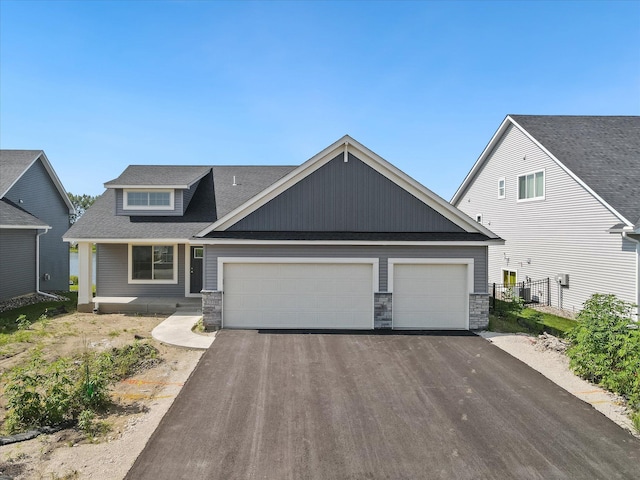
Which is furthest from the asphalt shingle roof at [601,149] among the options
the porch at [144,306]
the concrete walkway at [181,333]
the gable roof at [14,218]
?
the gable roof at [14,218]

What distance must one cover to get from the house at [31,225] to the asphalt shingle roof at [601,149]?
22219 millimetres

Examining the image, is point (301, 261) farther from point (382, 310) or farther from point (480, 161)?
point (480, 161)

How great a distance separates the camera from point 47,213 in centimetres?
2138

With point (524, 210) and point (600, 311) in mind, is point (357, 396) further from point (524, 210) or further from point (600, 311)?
point (524, 210)

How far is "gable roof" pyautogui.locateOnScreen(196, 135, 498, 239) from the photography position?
38.9ft

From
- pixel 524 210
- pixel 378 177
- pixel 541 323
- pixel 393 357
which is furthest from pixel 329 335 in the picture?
pixel 524 210

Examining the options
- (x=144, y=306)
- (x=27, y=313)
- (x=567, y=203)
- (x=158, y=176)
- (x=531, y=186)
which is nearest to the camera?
(x=144, y=306)

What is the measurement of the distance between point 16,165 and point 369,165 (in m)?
18.0

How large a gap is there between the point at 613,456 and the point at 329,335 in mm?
6893

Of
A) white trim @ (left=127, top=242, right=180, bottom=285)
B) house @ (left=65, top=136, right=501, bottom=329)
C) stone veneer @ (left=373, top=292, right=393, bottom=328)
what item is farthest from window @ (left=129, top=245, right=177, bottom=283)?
stone veneer @ (left=373, top=292, right=393, bottom=328)

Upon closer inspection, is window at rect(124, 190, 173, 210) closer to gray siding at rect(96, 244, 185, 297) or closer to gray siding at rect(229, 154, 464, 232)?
gray siding at rect(96, 244, 185, 297)

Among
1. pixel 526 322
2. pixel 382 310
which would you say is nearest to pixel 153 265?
pixel 382 310

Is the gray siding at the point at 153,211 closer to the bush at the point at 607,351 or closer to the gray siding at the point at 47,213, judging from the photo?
the gray siding at the point at 47,213

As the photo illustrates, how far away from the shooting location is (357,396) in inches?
277
